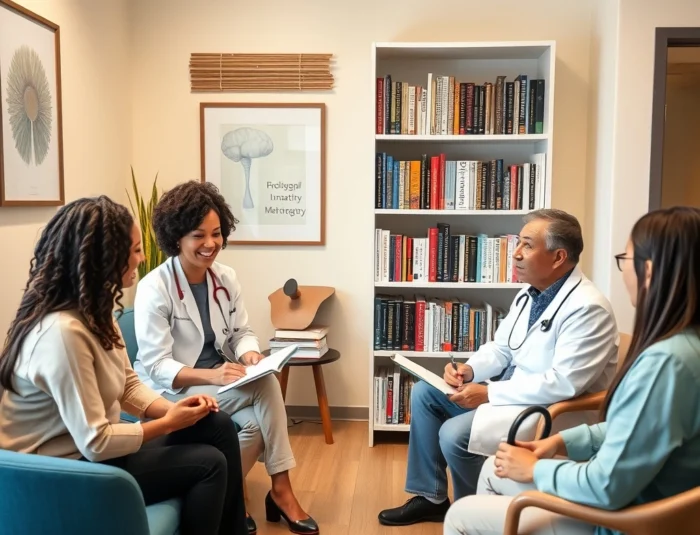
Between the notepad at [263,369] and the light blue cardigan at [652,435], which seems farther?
the notepad at [263,369]

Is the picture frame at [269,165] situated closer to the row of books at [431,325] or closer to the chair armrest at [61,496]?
the row of books at [431,325]

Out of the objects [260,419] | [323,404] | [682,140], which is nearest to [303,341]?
[323,404]

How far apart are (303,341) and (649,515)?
2.20 metres

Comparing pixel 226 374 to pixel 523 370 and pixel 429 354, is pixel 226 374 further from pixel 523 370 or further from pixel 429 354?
pixel 429 354

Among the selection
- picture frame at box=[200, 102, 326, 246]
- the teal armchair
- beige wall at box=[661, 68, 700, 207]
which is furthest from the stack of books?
beige wall at box=[661, 68, 700, 207]

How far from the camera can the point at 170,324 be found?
7.82ft

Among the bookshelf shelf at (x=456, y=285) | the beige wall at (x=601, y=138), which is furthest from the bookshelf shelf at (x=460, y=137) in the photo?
the bookshelf shelf at (x=456, y=285)

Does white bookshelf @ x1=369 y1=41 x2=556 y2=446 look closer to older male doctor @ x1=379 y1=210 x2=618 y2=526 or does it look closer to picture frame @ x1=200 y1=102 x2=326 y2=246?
picture frame @ x1=200 y1=102 x2=326 y2=246

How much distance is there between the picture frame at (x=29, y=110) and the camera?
2348mm

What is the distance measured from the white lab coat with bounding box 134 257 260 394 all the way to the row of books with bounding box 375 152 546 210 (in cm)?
104

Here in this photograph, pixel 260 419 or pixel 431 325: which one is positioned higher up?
pixel 431 325

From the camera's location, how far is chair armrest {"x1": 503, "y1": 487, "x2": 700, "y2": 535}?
1.22 m

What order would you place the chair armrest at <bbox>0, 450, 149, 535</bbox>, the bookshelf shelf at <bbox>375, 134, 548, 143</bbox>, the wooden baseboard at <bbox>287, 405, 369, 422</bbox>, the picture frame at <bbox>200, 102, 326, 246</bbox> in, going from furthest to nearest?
Answer: the wooden baseboard at <bbox>287, 405, 369, 422</bbox>, the picture frame at <bbox>200, 102, 326, 246</bbox>, the bookshelf shelf at <bbox>375, 134, 548, 143</bbox>, the chair armrest at <bbox>0, 450, 149, 535</bbox>

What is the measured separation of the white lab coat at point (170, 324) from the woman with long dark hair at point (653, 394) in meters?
1.42
